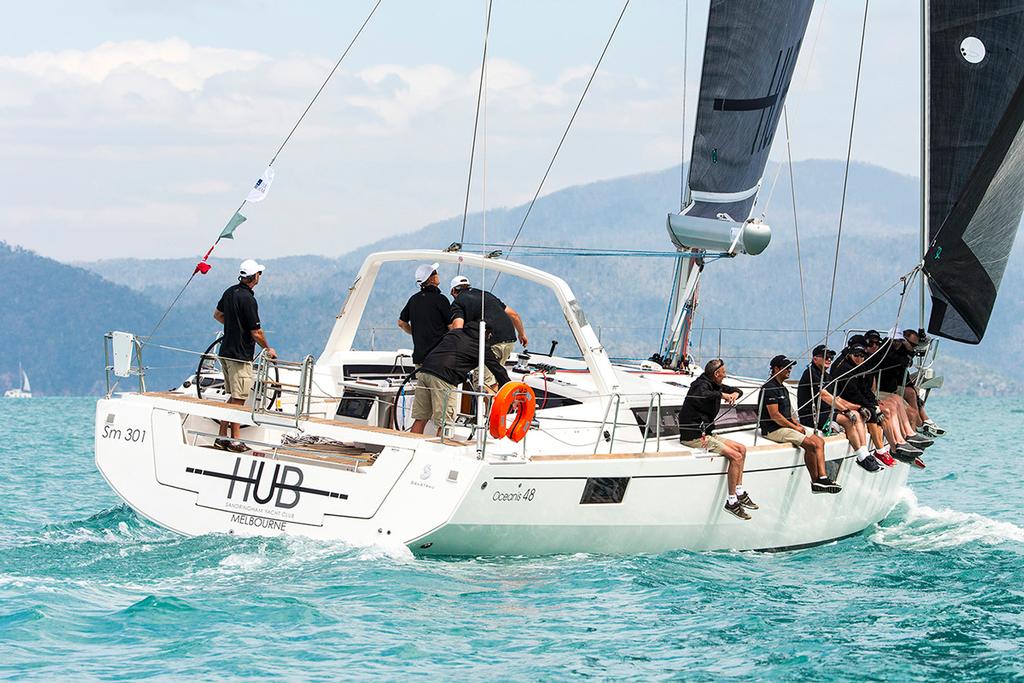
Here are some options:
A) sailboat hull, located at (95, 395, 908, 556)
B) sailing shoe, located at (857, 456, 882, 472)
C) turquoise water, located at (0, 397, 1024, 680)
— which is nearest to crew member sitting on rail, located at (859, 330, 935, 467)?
sailing shoe, located at (857, 456, 882, 472)

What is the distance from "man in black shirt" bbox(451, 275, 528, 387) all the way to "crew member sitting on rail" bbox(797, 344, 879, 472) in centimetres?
271

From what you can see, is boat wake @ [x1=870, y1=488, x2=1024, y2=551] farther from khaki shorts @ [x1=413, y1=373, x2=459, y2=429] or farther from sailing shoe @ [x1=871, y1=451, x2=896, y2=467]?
khaki shorts @ [x1=413, y1=373, x2=459, y2=429]

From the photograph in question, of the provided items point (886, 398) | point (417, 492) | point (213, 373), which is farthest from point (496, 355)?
point (886, 398)

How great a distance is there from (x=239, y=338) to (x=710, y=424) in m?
3.87

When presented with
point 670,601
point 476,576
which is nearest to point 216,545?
point 476,576

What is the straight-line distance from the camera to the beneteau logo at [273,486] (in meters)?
9.60

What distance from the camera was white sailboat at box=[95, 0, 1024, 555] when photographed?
9492 millimetres

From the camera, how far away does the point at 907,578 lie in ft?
36.4

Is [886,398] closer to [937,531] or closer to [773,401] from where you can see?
[773,401]

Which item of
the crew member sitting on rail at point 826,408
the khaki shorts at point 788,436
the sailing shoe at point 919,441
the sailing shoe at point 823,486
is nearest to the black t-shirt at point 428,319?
the khaki shorts at point 788,436

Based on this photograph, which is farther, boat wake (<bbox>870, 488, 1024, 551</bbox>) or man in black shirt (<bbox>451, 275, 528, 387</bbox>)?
boat wake (<bbox>870, 488, 1024, 551</bbox>)

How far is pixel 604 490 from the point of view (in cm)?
1003

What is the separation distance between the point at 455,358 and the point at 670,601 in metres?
2.43

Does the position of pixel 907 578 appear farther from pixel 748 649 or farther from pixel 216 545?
pixel 216 545
